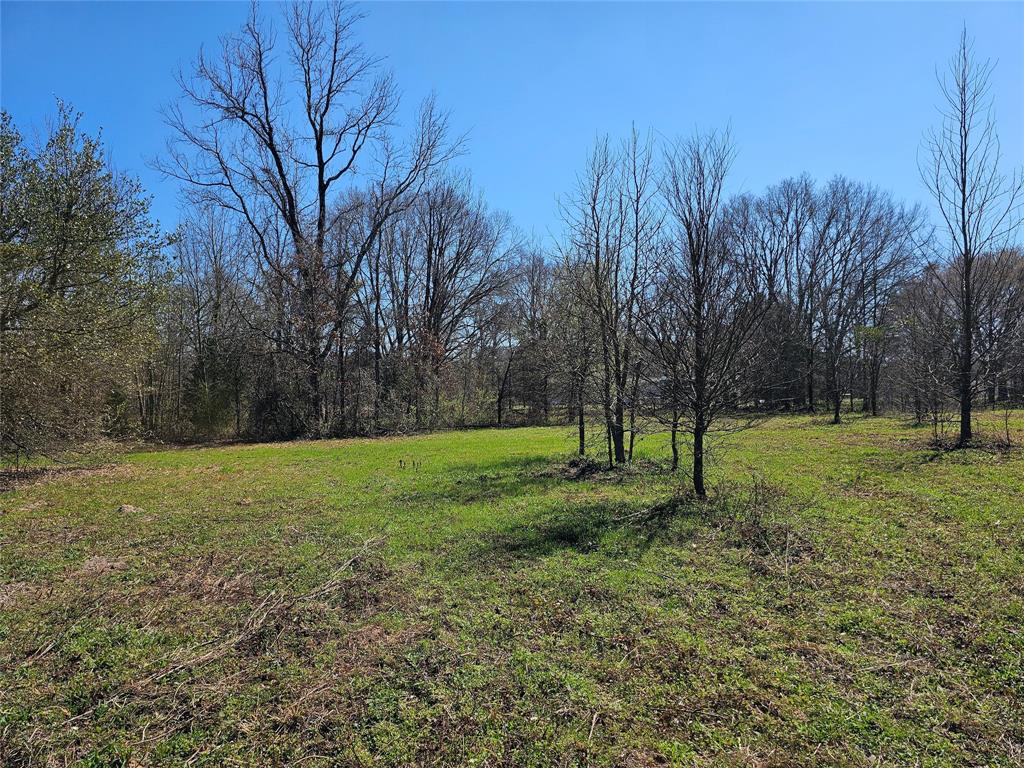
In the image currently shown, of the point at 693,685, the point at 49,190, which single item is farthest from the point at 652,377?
the point at 49,190

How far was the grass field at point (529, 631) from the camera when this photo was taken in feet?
8.24

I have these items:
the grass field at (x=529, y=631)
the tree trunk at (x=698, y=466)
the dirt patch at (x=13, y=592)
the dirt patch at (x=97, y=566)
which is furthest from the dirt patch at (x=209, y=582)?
the tree trunk at (x=698, y=466)

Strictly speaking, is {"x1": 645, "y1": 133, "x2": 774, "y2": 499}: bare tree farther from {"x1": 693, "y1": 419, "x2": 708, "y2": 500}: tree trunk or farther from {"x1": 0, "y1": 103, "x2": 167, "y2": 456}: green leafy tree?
{"x1": 0, "y1": 103, "x2": 167, "y2": 456}: green leafy tree

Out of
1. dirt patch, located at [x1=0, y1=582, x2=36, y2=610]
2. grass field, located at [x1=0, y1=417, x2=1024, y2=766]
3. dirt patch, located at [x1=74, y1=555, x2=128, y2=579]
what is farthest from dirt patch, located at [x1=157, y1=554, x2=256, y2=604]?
dirt patch, located at [x1=0, y1=582, x2=36, y2=610]

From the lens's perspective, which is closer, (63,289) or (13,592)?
(13,592)

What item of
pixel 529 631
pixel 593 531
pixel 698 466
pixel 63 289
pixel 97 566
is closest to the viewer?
pixel 529 631

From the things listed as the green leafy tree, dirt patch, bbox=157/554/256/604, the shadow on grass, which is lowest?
dirt patch, bbox=157/554/256/604

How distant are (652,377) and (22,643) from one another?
285 inches

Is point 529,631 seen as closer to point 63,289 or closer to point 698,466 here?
point 698,466

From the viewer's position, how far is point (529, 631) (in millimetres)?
3623

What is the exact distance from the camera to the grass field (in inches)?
98.9

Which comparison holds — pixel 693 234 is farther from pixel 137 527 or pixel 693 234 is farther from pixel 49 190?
pixel 49 190

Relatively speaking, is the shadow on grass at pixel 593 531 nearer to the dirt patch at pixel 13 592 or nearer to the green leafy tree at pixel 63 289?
the dirt patch at pixel 13 592

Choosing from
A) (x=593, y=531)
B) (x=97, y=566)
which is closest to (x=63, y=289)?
(x=97, y=566)
